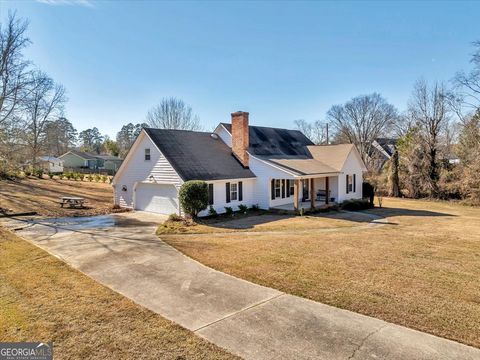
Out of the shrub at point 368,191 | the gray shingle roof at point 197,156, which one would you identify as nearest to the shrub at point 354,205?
the shrub at point 368,191

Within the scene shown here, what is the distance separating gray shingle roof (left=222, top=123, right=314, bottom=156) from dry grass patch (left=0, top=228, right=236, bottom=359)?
52.0ft

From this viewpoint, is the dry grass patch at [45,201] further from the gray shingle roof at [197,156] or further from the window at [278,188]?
the window at [278,188]

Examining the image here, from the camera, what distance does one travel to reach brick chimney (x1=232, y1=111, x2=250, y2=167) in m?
21.4

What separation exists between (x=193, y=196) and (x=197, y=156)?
14.5 feet

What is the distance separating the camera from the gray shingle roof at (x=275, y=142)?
23200mm

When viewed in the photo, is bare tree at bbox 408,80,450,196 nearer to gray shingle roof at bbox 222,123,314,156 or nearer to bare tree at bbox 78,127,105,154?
gray shingle roof at bbox 222,123,314,156

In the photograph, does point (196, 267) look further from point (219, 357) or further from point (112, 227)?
point (112, 227)

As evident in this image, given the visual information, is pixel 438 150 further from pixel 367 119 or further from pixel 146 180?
pixel 146 180

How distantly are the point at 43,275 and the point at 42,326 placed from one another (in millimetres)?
3076

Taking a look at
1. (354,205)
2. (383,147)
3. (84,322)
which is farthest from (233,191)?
(383,147)

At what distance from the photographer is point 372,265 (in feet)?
29.2

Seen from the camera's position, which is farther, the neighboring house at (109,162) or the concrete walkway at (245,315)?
the neighboring house at (109,162)

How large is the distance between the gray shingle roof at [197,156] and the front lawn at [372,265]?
445 cm

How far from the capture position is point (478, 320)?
564 centimetres
